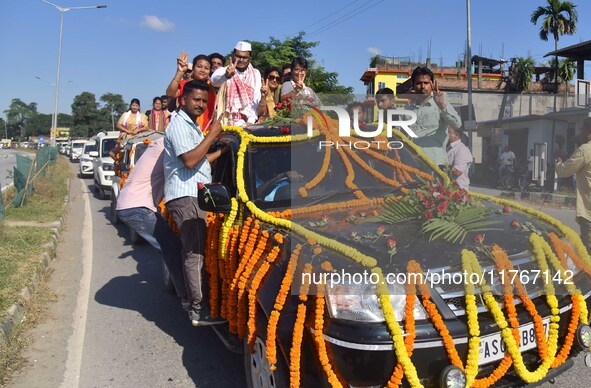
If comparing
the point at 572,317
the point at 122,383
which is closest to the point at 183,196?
the point at 122,383

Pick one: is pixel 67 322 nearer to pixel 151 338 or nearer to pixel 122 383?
pixel 151 338

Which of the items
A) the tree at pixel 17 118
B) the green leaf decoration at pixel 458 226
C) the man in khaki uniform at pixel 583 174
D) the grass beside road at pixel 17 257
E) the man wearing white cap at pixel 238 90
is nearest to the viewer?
the green leaf decoration at pixel 458 226

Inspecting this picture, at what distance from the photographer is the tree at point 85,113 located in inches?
3413

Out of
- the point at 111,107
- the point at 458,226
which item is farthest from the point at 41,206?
the point at 111,107

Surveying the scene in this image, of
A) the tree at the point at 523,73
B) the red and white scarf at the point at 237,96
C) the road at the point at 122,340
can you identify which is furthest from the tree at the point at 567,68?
the road at the point at 122,340

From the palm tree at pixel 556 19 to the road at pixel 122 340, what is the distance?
128 feet

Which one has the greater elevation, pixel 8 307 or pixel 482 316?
pixel 482 316

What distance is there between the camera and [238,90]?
6332 millimetres

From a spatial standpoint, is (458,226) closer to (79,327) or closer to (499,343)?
(499,343)

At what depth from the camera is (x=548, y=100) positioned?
21000 mm

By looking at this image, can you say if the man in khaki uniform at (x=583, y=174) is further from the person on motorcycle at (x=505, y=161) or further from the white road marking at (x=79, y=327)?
the person on motorcycle at (x=505, y=161)

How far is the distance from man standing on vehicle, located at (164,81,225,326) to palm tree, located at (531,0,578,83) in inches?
1571

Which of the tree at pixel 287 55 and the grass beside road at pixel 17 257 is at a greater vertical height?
the tree at pixel 287 55

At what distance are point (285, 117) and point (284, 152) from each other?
1.89ft
